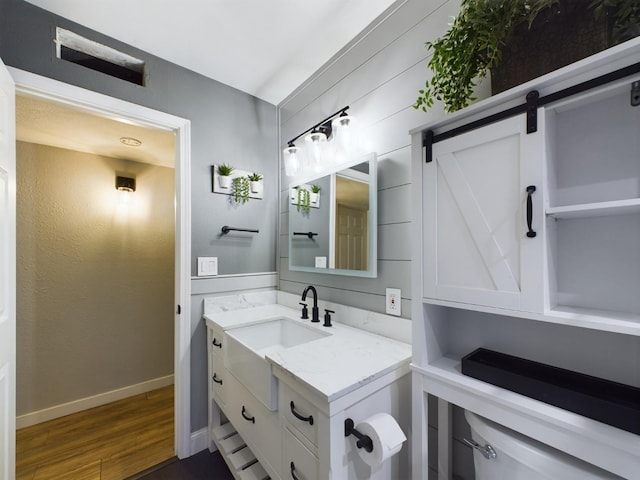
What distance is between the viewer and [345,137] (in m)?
1.57

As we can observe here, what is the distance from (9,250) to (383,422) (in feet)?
5.73

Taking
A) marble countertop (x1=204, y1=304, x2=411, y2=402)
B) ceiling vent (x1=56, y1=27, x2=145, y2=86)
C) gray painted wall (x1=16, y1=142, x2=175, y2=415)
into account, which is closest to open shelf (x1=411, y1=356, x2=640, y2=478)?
marble countertop (x1=204, y1=304, x2=411, y2=402)

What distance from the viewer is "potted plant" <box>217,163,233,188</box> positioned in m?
1.92

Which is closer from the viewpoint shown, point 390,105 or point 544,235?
point 544,235

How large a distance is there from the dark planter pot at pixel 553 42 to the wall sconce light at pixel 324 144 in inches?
32.7

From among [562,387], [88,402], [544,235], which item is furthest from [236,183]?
[88,402]

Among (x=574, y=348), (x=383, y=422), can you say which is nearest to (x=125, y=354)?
(x=383, y=422)

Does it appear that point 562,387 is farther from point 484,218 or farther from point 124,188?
point 124,188

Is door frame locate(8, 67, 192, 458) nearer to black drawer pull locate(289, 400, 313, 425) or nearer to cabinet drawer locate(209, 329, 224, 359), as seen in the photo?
cabinet drawer locate(209, 329, 224, 359)

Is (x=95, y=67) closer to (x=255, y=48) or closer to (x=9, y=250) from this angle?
(x=255, y=48)

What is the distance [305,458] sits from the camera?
94cm

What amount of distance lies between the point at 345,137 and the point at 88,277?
98.0 inches

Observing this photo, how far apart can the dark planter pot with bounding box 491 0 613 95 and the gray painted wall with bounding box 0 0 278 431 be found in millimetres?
1606

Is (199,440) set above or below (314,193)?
below
